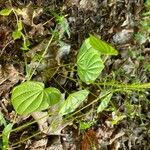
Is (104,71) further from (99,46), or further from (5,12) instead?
(5,12)

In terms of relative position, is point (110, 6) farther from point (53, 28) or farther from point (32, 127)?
point (32, 127)

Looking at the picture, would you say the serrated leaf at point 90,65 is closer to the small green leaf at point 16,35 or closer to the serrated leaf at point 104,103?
the serrated leaf at point 104,103

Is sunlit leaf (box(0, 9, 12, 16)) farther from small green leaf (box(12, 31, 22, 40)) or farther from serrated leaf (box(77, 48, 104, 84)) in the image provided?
serrated leaf (box(77, 48, 104, 84))

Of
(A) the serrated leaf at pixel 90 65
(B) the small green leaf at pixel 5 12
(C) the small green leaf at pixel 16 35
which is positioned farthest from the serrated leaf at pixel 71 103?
(B) the small green leaf at pixel 5 12

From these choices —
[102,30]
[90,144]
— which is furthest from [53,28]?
[90,144]

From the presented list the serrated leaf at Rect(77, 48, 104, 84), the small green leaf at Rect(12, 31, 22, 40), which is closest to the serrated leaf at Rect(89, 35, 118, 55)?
the serrated leaf at Rect(77, 48, 104, 84)
